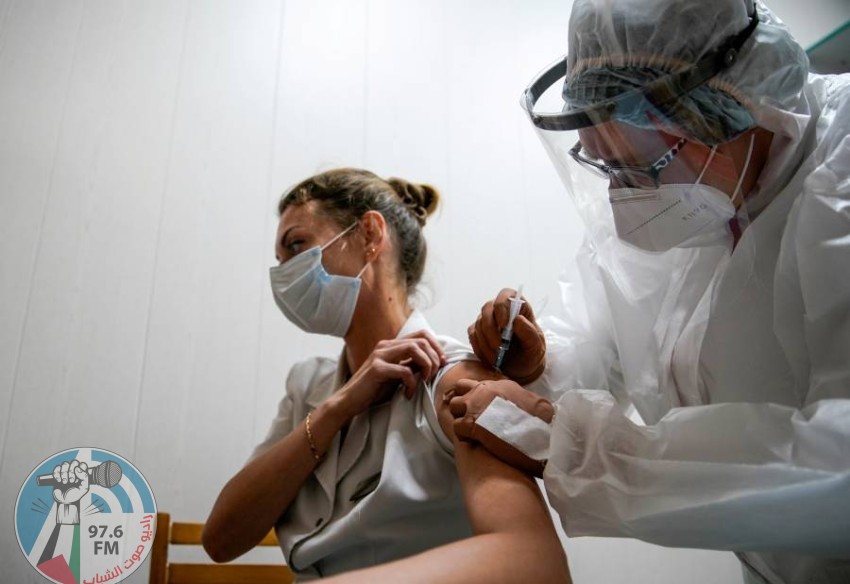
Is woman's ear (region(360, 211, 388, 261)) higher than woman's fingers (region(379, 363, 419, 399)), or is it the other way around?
woman's ear (region(360, 211, 388, 261))

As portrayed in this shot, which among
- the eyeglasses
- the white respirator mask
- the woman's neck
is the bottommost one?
the woman's neck

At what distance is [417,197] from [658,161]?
29.8 inches

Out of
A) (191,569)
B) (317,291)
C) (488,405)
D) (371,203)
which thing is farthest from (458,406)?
(191,569)

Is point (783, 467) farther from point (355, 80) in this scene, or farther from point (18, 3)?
point (18, 3)

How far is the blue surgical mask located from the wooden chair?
64cm

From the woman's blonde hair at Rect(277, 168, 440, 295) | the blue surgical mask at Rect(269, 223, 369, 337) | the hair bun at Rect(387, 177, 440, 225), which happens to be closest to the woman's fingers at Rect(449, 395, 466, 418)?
the blue surgical mask at Rect(269, 223, 369, 337)

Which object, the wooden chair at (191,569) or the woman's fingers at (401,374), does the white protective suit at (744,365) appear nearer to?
the woman's fingers at (401,374)

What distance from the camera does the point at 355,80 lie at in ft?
7.72

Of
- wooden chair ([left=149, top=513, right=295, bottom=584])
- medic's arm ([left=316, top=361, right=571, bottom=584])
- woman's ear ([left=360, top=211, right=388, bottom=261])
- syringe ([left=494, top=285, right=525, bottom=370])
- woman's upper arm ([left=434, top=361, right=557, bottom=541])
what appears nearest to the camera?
medic's arm ([left=316, top=361, right=571, bottom=584])

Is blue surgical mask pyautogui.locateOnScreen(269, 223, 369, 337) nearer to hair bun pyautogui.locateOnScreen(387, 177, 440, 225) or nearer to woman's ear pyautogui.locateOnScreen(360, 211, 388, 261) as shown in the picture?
woman's ear pyautogui.locateOnScreen(360, 211, 388, 261)

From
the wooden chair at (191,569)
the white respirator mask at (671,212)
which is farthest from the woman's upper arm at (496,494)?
the wooden chair at (191,569)

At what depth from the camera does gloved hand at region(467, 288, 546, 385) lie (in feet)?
3.51

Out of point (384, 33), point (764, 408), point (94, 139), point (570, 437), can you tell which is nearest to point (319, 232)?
point (570, 437)

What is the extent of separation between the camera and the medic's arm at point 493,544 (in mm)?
626
